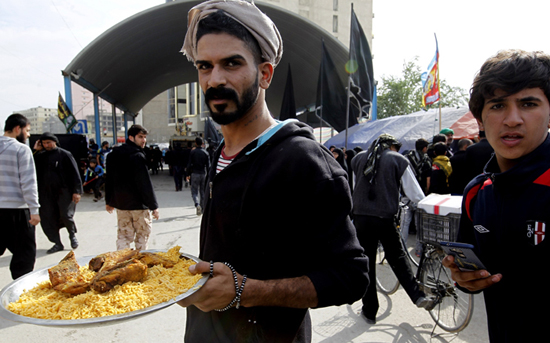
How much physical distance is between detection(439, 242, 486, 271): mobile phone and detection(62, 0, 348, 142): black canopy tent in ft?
51.6

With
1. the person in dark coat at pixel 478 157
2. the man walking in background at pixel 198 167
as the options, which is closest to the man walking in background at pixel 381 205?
the person in dark coat at pixel 478 157

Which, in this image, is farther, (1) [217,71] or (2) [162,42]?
(2) [162,42]

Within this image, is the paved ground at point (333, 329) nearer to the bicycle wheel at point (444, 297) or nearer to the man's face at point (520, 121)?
the bicycle wheel at point (444, 297)

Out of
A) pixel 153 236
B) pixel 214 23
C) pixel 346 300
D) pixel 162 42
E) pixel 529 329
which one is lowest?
pixel 153 236

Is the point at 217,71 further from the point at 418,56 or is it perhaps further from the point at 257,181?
the point at 418,56

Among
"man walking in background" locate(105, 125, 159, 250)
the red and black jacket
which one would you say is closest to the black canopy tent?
"man walking in background" locate(105, 125, 159, 250)

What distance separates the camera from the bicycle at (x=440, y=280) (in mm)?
3261

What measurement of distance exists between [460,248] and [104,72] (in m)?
21.1

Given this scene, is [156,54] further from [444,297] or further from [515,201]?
[515,201]

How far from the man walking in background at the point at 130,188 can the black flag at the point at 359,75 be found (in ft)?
15.2

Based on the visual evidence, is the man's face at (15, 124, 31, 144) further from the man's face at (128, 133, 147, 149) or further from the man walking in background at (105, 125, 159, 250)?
the man's face at (128, 133, 147, 149)

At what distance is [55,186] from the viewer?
20.4 feet

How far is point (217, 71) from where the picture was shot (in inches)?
50.3

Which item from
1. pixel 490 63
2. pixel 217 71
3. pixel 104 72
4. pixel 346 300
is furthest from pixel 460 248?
pixel 104 72
